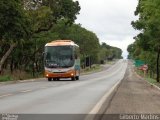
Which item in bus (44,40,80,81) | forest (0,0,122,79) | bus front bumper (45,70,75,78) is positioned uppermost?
forest (0,0,122,79)

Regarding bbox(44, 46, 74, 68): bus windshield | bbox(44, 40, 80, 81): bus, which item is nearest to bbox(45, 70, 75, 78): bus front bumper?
bbox(44, 40, 80, 81): bus

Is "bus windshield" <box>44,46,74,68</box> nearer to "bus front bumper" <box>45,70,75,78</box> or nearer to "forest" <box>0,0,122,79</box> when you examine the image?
"bus front bumper" <box>45,70,75,78</box>

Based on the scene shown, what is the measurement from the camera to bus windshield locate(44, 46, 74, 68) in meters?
55.4

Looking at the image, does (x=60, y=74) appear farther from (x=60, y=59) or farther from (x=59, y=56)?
(x=59, y=56)

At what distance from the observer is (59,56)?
2181 inches

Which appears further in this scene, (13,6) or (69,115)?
(13,6)

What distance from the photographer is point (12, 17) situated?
137 ft

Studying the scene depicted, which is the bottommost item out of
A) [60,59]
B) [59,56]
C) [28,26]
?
[60,59]

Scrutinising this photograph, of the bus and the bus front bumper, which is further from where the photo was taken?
the bus front bumper

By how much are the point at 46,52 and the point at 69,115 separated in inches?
1535

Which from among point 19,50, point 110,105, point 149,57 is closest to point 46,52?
point 19,50

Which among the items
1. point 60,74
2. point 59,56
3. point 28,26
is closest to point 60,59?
point 59,56

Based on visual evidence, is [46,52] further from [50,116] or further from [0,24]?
[50,116]

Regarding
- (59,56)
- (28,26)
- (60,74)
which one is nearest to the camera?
(28,26)
